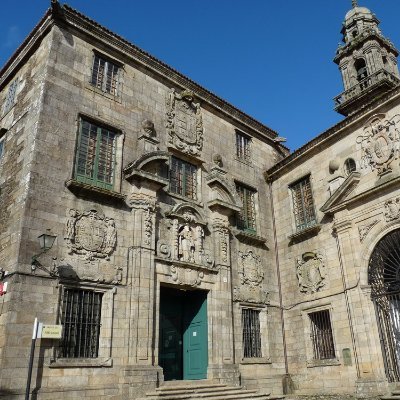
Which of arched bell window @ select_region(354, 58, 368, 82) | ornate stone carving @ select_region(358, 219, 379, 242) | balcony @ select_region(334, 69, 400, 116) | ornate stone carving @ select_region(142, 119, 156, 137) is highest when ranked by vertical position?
arched bell window @ select_region(354, 58, 368, 82)

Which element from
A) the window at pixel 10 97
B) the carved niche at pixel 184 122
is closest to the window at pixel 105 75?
the carved niche at pixel 184 122

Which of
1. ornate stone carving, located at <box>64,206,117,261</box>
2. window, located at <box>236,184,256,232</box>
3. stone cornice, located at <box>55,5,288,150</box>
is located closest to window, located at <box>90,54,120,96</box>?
stone cornice, located at <box>55,5,288,150</box>

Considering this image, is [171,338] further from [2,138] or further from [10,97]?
[10,97]

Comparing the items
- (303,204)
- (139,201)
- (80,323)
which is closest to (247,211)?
(303,204)

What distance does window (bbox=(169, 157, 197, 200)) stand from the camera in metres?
13.3

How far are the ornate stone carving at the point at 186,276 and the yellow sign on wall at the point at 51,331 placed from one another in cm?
374

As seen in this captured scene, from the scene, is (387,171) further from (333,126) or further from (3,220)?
(3,220)

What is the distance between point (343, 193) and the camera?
13023 millimetres

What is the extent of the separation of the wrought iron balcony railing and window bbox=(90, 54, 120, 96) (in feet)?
44.7

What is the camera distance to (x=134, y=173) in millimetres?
11539

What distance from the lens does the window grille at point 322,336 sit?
12.9 meters

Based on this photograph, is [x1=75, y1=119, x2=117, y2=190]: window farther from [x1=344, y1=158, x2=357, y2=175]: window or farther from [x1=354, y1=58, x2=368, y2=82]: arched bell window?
[x1=354, y1=58, x2=368, y2=82]: arched bell window

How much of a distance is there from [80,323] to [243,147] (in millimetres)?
9565

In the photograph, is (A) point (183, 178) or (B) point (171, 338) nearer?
(B) point (171, 338)
